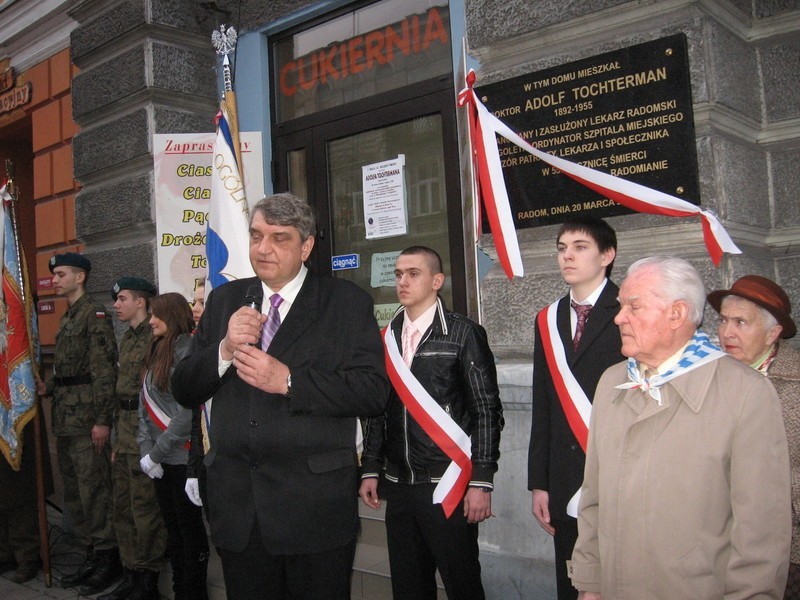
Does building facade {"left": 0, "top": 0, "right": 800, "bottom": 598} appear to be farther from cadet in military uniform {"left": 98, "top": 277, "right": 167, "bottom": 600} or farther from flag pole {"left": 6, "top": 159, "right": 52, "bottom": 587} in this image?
cadet in military uniform {"left": 98, "top": 277, "right": 167, "bottom": 600}

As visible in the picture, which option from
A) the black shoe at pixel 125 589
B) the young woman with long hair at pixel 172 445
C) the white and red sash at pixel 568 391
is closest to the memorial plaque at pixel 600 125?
the white and red sash at pixel 568 391

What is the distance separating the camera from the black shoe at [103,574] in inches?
187

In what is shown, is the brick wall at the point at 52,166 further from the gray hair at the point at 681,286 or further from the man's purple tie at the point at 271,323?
the gray hair at the point at 681,286

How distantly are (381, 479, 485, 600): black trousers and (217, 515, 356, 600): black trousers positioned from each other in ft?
2.36

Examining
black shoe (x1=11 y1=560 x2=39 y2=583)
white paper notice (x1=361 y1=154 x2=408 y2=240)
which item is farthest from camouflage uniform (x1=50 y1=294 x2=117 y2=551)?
white paper notice (x1=361 y1=154 x2=408 y2=240)

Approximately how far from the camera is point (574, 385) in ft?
8.80

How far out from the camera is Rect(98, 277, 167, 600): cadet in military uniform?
4430 mm

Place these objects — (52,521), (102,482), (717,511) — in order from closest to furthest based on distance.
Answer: (717,511) < (102,482) < (52,521)

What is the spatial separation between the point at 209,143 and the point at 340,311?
3639mm

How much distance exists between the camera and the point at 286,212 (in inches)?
95.7

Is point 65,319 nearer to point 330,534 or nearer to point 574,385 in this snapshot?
point 330,534

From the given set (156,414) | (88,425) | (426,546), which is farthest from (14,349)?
(426,546)

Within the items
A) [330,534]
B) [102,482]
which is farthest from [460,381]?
[102,482]

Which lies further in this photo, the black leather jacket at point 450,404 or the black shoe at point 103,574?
the black shoe at point 103,574
